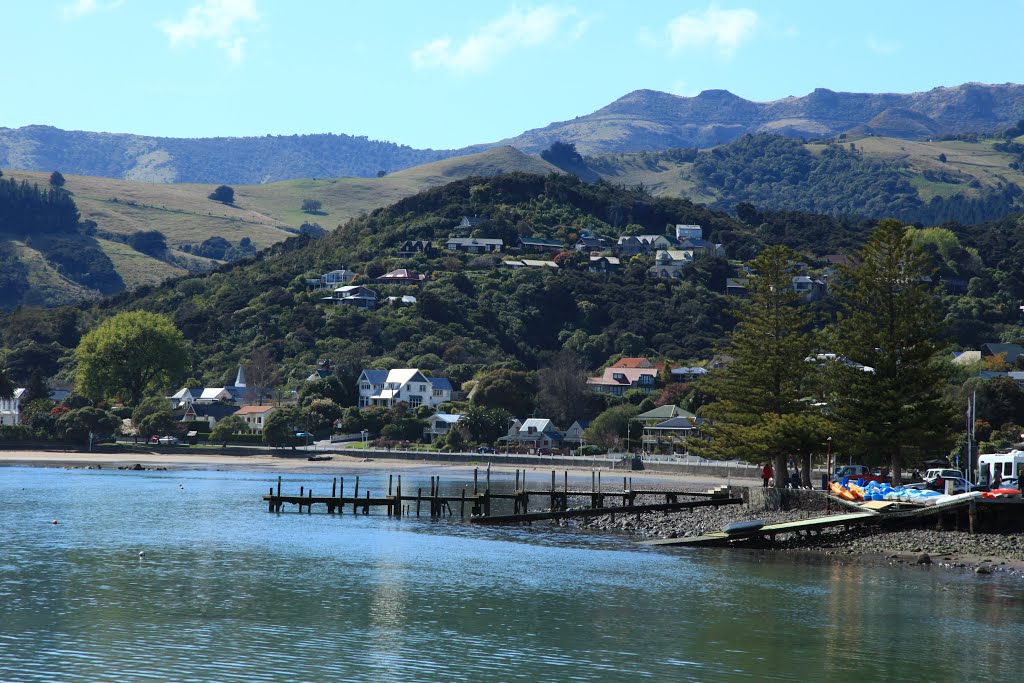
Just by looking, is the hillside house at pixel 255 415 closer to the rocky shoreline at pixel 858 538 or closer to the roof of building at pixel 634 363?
the roof of building at pixel 634 363

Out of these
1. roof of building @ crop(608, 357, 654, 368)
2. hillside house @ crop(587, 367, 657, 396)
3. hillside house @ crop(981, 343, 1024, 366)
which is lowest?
hillside house @ crop(587, 367, 657, 396)

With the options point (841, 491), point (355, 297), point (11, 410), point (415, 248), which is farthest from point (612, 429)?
point (415, 248)

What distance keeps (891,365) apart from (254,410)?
83.5m

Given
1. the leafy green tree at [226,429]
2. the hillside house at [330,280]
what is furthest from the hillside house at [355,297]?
the leafy green tree at [226,429]

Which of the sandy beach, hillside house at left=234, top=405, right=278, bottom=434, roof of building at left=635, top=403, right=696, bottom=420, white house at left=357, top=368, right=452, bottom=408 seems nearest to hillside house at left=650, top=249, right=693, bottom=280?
white house at left=357, top=368, right=452, bottom=408

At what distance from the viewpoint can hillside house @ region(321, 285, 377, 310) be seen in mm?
165625

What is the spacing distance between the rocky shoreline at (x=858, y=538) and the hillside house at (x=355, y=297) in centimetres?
11036

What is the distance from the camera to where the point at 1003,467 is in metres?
55.3

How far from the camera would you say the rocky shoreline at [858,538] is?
141ft

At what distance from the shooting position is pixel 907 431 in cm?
5584

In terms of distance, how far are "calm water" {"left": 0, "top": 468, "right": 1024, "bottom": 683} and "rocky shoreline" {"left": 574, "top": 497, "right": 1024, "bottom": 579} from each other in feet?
6.45

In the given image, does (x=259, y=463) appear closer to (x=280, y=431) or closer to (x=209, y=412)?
(x=280, y=431)

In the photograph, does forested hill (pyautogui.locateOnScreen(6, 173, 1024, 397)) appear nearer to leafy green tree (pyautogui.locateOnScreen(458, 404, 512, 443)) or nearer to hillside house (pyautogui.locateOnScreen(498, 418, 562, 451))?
leafy green tree (pyautogui.locateOnScreen(458, 404, 512, 443))

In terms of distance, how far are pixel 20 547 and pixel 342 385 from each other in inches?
3203
